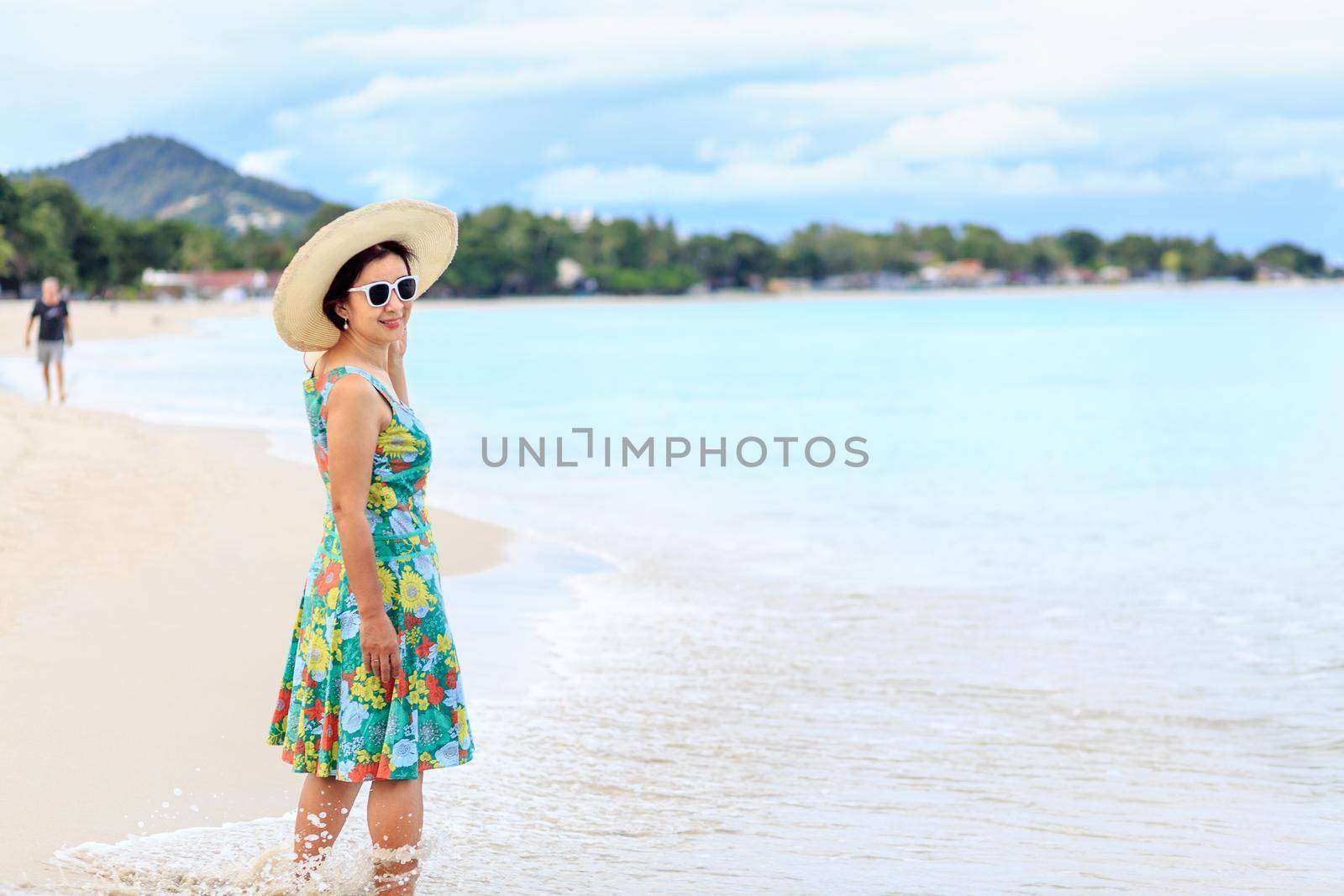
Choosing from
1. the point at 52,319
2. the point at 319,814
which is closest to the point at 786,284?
the point at 52,319

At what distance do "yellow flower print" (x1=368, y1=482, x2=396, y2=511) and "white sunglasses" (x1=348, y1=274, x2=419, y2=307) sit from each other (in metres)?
0.40

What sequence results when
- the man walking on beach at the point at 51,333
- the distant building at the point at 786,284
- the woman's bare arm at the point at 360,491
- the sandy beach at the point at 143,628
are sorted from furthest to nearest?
1. the distant building at the point at 786,284
2. the man walking on beach at the point at 51,333
3. the sandy beach at the point at 143,628
4. the woman's bare arm at the point at 360,491

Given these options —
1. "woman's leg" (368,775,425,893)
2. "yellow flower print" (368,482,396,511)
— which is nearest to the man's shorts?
"woman's leg" (368,775,425,893)

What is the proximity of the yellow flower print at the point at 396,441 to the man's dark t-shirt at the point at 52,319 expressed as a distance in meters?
16.4

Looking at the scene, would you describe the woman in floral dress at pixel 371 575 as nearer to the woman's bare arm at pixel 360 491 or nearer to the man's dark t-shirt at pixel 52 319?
the woman's bare arm at pixel 360 491

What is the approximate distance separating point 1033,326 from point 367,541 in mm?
87319

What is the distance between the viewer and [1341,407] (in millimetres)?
27641

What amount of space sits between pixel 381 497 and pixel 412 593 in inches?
8.8

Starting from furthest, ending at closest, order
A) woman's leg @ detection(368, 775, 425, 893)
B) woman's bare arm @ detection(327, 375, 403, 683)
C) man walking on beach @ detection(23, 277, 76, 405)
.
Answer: man walking on beach @ detection(23, 277, 76, 405) < woman's leg @ detection(368, 775, 425, 893) < woman's bare arm @ detection(327, 375, 403, 683)

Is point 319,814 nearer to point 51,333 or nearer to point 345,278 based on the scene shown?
point 345,278

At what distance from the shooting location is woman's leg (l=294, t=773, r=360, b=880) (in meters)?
3.30

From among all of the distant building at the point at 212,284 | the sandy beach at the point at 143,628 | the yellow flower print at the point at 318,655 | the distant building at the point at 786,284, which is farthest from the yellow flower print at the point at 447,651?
the distant building at the point at 786,284

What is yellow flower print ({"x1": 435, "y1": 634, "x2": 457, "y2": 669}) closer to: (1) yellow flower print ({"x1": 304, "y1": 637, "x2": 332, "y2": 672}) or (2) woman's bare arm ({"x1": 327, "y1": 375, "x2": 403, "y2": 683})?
(2) woman's bare arm ({"x1": 327, "y1": 375, "x2": 403, "y2": 683})

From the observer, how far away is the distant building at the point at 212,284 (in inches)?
4796
